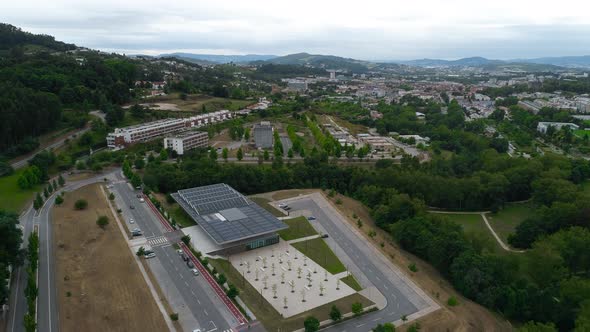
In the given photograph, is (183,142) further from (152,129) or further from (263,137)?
(263,137)

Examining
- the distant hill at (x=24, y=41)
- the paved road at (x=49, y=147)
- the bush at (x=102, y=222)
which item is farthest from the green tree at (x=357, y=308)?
the distant hill at (x=24, y=41)

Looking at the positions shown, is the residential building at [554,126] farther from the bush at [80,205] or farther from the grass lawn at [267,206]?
the bush at [80,205]

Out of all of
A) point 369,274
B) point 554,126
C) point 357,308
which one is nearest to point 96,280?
point 357,308

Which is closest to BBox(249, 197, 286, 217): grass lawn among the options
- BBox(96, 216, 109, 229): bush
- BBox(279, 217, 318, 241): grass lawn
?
BBox(279, 217, 318, 241): grass lawn

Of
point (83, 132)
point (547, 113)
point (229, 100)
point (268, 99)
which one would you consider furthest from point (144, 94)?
point (547, 113)

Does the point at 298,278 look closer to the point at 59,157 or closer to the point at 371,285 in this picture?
the point at 371,285

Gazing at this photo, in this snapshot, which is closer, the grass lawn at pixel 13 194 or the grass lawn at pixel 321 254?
the grass lawn at pixel 321 254
